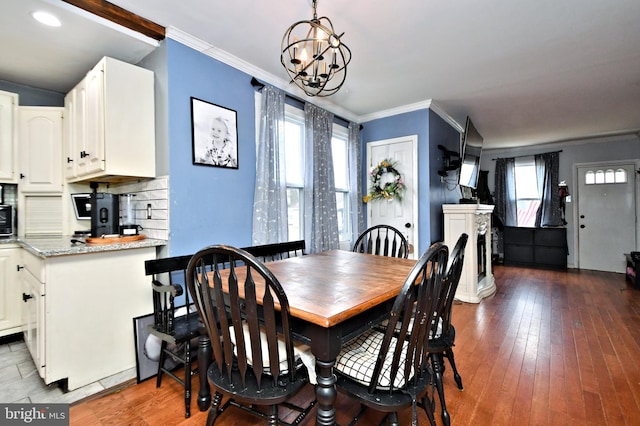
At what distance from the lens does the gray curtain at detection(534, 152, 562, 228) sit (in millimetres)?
5801

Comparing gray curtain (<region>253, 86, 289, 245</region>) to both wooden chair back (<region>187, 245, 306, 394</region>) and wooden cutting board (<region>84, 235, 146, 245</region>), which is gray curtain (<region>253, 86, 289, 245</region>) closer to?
wooden cutting board (<region>84, 235, 146, 245</region>)

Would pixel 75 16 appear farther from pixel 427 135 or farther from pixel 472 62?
pixel 427 135

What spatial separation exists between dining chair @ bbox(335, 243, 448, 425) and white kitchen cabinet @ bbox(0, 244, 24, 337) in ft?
9.73

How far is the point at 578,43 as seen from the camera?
2.35 m

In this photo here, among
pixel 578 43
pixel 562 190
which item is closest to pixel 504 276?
pixel 562 190

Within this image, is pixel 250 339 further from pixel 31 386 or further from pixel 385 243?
pixel 31 386

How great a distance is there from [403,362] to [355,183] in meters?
2.89

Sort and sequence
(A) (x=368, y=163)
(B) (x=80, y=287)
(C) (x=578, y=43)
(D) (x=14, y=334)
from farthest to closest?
(A) (x=368, y=163) < (D) (x=14, y=334) < (C) (x=578, y=43) < (B) (x=80, y=287)

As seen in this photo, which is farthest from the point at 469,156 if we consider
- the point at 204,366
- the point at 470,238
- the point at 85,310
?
the point at 85,310

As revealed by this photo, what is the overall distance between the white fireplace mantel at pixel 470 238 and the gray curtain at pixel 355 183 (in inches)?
44.2

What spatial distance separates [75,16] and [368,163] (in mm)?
3262

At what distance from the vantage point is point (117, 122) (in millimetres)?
2092

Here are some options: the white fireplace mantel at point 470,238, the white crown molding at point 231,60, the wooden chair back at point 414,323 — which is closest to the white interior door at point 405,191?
the white fireplace mantel at point 470,238

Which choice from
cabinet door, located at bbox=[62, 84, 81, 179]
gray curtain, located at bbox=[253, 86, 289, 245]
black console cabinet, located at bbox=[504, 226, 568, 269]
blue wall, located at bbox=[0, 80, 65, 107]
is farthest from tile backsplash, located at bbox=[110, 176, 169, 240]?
black console cabinet, located at bbox=[504, 226, 568, 269]
